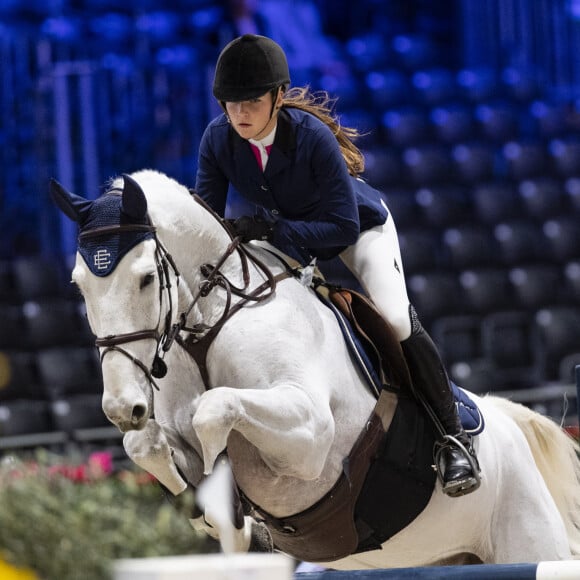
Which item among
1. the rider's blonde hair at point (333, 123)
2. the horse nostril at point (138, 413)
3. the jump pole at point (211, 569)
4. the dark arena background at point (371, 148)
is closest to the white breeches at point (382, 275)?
the rider's blonde hair at point (333, 123)

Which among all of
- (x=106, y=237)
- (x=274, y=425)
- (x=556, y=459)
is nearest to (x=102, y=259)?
(x=106, y=237)

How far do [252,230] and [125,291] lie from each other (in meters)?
0.57

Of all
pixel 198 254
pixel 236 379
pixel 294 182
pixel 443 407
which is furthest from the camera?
pixel 443 407

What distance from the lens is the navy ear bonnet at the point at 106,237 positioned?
3.09m

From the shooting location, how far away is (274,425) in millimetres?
3182

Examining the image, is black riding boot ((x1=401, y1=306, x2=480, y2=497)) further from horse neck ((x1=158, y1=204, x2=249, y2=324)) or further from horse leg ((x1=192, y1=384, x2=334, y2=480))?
horse neck ((x1=158, y1=204, x2=249, y2=324))

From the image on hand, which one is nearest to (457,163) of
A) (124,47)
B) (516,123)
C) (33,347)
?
(516,123)

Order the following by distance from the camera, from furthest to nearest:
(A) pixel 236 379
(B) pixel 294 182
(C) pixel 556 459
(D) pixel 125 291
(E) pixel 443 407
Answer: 1. (C) pixel 556 459
2. (E) pixel 443 407
3. (B) pixel 294 182
4. (A) pixel 236 379
5. (D) pixel 125 291

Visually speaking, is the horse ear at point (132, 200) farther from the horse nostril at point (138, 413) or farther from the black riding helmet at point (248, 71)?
the horse nostril at point (138, 413)

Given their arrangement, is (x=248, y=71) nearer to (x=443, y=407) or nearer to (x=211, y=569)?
(x=443, y=407)

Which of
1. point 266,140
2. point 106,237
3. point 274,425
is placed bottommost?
point 274,425

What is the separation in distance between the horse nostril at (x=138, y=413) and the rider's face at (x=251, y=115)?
93 cm

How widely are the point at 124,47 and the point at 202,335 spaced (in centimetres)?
623

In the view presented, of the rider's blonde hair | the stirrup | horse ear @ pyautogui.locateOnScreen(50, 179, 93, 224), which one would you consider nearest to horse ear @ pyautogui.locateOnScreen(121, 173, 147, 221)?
horse ear @ pyautogui.locateOnScreen(50, 179, 93, 224)
